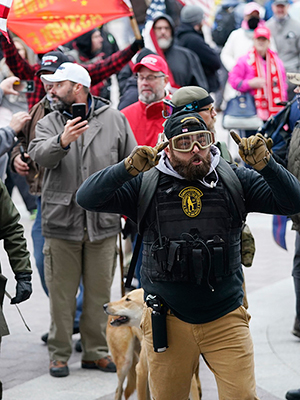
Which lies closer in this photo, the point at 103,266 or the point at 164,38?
the point at 103,266

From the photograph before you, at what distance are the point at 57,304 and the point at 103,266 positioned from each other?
45cm

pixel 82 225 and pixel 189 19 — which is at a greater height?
pixel 189 19

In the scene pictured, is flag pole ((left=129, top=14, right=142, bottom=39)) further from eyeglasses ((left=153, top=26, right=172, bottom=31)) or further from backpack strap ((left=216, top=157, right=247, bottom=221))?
backpack strap ((left=216, top=157, right=247, bottom=221))

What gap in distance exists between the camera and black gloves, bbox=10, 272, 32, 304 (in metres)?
4.35

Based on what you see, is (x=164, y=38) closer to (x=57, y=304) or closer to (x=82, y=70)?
(x=82, y=70)

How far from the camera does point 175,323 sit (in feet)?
12.1

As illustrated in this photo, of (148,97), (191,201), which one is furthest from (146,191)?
(148,97)

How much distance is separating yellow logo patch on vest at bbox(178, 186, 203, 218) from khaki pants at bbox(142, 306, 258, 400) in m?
0.54

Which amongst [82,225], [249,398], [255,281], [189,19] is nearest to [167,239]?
[249,398]

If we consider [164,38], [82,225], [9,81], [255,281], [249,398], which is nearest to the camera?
[249,398]

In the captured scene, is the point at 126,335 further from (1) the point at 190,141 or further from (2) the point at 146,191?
(1) the point at 190,141

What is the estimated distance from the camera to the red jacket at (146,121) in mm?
5977

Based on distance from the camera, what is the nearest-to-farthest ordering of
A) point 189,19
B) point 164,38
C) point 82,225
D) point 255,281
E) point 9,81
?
1. point 82,225
2. point 9,81
3. point 255,281
4. point 164,38
5. point 189,19

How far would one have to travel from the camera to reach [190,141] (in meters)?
3.58
